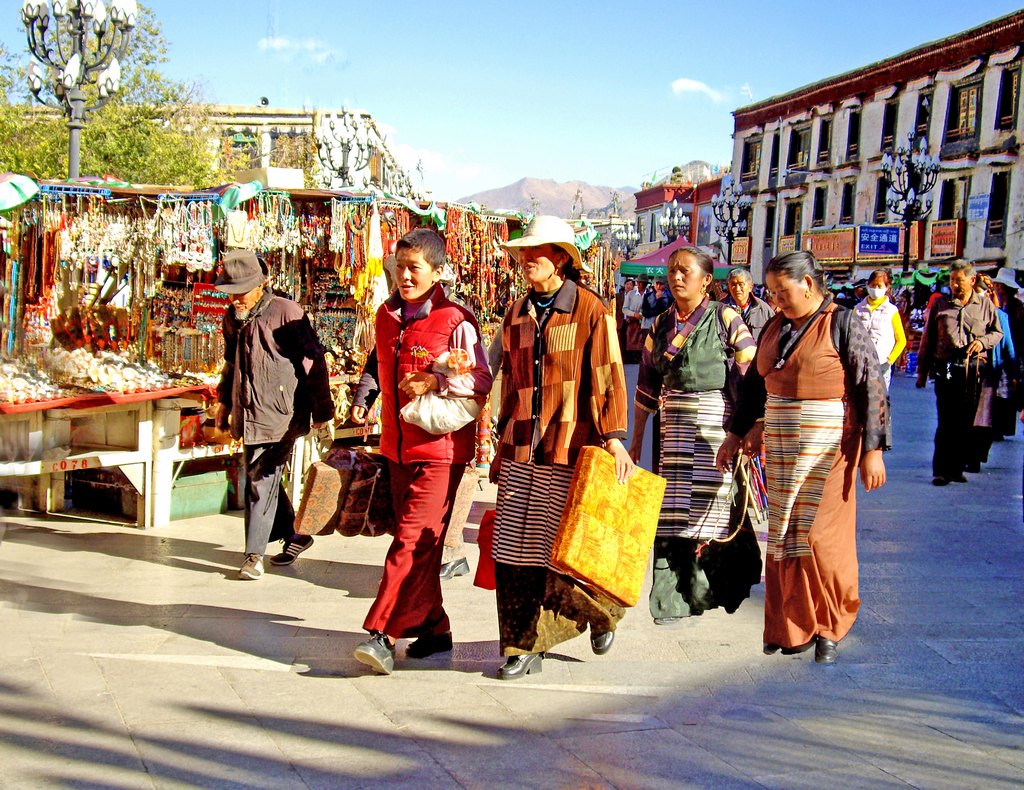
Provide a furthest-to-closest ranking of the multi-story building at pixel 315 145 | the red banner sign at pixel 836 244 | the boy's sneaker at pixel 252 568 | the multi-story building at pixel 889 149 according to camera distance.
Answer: the red banner sign at pixel 836 244 → the multi-story building at pixel 889 149 → the multi-story building at pixel 315 145 → the boy's sneaker at pixel 252 568

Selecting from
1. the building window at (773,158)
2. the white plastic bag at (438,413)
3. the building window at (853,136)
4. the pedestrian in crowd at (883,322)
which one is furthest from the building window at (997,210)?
the white plastic bag at (438,413)

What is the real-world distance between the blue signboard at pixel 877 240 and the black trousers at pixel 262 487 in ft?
91.5

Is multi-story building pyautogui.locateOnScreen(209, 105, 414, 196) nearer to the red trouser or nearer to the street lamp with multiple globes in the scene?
the street lamp with multiple globes

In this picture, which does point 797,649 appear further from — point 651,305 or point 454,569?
point 651,305

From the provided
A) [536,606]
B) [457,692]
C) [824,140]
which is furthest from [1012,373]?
[824,140]

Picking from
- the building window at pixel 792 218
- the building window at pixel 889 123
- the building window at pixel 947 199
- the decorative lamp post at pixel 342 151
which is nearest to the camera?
the decorative lamp post at pixel 342 151

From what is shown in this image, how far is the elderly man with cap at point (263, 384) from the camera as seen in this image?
601 centimetres

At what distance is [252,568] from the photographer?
19.7 feet

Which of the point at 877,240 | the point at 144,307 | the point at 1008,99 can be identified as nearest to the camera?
the point at 144,307

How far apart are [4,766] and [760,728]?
2486 millimetres

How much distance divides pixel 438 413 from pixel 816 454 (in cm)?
158

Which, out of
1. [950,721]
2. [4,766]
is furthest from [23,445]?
[950,721]

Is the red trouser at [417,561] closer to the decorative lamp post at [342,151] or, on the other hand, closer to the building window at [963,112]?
the decorative lamp post at [342,151]

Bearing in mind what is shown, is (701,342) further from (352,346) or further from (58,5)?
(58,5)
